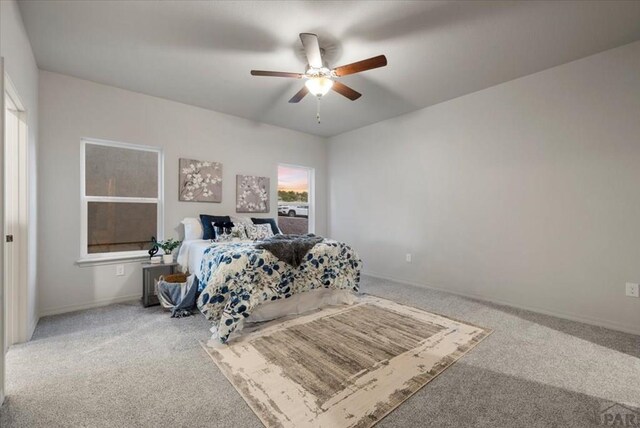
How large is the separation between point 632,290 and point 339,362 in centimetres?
286

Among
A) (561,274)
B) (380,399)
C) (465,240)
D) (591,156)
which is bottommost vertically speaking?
(380,399)

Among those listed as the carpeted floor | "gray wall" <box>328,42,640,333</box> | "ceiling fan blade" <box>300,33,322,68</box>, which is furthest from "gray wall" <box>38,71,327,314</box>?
"gray wall" <box>328,42,640,333</box>

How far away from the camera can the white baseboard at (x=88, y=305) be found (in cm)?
299

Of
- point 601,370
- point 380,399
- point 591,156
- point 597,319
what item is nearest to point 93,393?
point 380,399

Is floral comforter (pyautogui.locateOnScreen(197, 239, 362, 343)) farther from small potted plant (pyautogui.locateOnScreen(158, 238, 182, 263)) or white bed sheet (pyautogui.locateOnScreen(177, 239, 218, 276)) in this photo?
small potted plant (pyautogui.locateOnScreen(158, 238, 182, 263))

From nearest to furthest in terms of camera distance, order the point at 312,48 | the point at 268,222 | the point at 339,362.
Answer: the point at 339,362
the point at 312,48
the point at 268,222

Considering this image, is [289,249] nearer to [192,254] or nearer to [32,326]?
[192,254]

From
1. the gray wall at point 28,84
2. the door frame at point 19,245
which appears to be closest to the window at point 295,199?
the gray wall at point 28,84

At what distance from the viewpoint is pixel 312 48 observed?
2.27 m

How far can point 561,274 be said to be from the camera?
9.77ft

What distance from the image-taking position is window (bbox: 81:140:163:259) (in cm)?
336

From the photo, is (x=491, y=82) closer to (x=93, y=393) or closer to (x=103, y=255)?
(x=93, y=393)

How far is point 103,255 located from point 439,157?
15.1 feet

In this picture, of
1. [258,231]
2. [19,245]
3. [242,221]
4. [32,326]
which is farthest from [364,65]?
[32,326]
